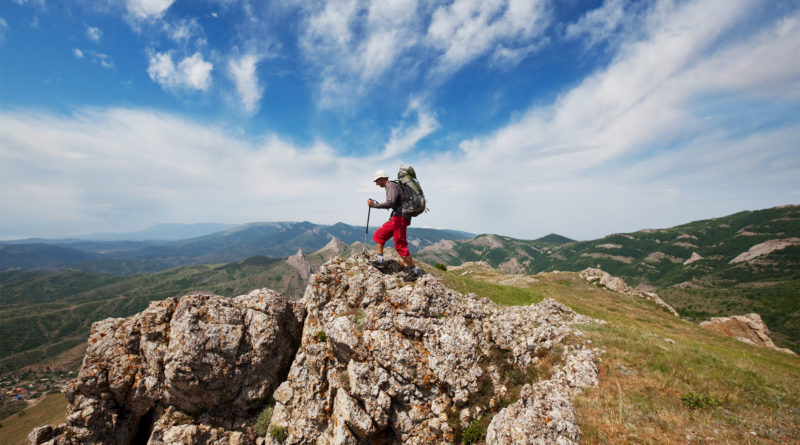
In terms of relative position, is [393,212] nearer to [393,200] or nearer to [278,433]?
[393,200]

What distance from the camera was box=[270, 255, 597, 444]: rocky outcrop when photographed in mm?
10875

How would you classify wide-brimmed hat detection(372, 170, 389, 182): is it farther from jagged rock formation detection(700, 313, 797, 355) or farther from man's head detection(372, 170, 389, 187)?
jagged rock formation detection(700, 313, 797, 355)

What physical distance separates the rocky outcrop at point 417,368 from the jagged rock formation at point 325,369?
5 cm

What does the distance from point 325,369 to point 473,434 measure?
289 inches

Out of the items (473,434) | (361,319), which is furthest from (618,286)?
(361,319)

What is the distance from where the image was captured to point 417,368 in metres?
11.7

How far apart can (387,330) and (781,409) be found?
516 inches

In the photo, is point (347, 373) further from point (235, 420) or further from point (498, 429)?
point (498, 429)

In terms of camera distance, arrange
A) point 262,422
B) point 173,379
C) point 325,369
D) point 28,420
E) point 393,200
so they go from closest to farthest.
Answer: point 173,379 < point 262,422 < point 325,369 < point 393,200 < point 28,420

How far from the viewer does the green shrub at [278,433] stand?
494 inches

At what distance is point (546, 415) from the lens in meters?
8.73

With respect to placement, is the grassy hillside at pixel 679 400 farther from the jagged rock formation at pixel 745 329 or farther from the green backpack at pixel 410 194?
the jagged rock formation at pixel 745 329

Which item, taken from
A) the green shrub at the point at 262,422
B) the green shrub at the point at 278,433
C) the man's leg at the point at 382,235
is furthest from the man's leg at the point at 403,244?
the green shrub at the point at 262,422

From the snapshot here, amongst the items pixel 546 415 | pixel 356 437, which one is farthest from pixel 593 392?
pixel 356 437
